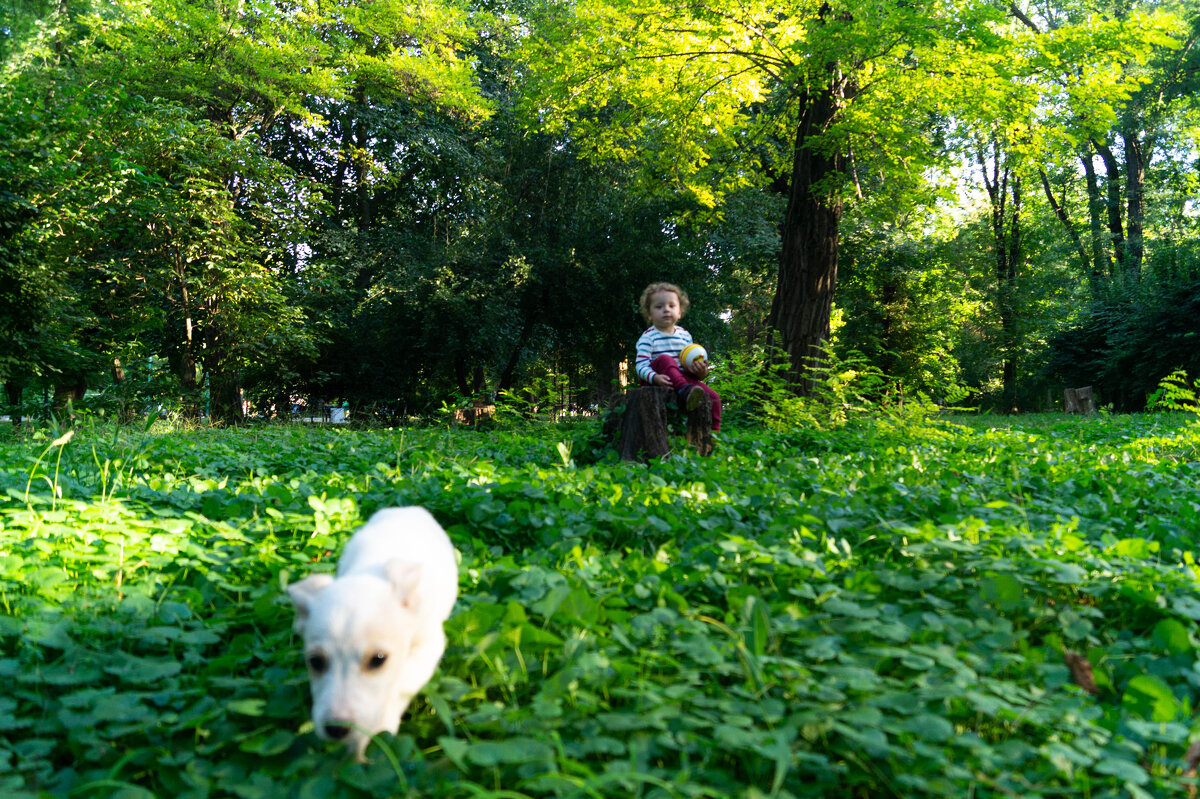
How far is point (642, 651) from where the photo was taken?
221 centimetres

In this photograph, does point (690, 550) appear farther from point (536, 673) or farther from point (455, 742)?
point (455, 742)

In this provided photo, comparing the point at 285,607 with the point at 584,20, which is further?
the point at 584,20

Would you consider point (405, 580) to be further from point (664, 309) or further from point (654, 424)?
point (664, 309)

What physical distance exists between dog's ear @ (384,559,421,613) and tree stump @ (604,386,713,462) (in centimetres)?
460

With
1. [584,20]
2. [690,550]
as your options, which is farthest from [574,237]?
[690,550]

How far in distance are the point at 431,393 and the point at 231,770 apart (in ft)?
76.5

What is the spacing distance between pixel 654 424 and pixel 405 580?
4.93m

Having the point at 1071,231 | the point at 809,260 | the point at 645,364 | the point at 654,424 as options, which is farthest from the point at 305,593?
the point at 1071,231

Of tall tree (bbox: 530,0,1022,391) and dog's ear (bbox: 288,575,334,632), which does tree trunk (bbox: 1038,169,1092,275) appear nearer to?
tall tree (bbox: 530,0,1022,391)

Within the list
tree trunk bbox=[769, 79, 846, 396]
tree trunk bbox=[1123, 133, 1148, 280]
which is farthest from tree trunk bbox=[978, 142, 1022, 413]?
tree trunk bbox=[769, 79, 846, 396]

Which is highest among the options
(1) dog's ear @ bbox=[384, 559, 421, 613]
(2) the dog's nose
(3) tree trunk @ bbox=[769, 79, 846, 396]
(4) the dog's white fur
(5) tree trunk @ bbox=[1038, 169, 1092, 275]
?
(5) tree trunk @ bbox=[1038, 169, 1092, 275]

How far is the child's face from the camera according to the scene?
25.2 ft

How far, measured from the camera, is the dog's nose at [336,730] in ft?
5.61

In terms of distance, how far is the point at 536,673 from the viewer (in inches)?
87.7
